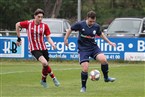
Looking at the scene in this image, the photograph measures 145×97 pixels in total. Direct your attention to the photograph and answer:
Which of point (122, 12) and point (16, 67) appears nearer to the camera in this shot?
point (16, 67)

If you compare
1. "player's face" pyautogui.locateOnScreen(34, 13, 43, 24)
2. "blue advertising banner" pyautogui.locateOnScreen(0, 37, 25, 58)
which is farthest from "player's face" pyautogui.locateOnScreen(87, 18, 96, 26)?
"blue advertising banner" pyautogui.locateOnScreen(0, 37, 25, 58)

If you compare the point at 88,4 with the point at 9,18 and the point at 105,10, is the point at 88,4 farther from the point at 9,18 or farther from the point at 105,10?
the point at 9,18

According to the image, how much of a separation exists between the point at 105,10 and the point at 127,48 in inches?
1255

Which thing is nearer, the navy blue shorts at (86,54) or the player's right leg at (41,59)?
the navy blue shorts at (86,54)

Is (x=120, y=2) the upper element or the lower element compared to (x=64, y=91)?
upper

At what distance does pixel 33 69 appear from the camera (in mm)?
23141

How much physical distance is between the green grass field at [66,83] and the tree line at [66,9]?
1754cm

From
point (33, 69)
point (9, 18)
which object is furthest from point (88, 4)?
point (33, 69)

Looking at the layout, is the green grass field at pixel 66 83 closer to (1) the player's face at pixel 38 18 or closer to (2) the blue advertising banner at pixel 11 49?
(2) the blue advertising banner at pixel 11 49

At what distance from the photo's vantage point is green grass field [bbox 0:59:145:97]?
1462cm

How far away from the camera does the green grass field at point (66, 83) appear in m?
14.6

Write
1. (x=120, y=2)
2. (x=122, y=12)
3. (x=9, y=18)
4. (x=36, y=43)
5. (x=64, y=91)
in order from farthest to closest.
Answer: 1. (x=120, y=2)
2. (x=122, y=12)
3. (x=9, y=18)
4. (x=36, y=43)
5. (x=64, y=91)

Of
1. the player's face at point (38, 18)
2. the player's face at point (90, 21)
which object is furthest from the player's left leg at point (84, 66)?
the player's face at point (38, 18)

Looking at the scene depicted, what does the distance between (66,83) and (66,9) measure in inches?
1434
